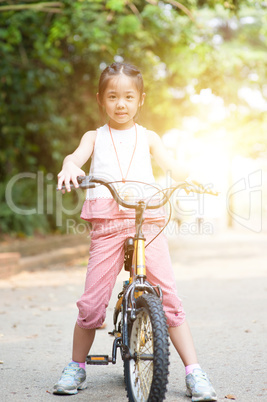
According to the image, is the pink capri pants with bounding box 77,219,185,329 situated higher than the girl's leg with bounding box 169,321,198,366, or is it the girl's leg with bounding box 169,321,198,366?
the pink capri pants with bounding box 77,219,185,329

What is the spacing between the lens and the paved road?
3428 mm

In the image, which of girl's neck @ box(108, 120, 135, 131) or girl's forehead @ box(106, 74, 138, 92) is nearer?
girl's forehead @ box(106, 74, 138, 92)

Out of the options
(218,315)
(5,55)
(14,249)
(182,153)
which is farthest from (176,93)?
(218,315)

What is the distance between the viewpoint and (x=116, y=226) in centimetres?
324

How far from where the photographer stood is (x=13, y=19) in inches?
415

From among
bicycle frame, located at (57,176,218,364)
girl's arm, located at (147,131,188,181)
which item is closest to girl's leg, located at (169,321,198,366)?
bicycle frame, located at (57,176,218,364)

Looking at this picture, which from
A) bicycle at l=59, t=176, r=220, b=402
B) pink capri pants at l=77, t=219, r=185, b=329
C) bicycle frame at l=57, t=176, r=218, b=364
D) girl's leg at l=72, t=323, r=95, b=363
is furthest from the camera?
girl's leg at l=72, t=323, r=95, b=363

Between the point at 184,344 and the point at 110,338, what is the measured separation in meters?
1.78

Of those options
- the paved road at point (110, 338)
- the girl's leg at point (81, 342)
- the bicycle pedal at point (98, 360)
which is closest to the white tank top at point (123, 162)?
the girl's leg at point (81, 342)

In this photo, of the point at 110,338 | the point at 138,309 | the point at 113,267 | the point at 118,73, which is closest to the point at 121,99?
the point at 118,73

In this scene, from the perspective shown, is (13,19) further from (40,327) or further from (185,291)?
(40,327)

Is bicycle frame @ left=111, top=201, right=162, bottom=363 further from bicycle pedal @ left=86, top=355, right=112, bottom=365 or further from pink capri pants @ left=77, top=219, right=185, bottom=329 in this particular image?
→ bicycle pedal @ left=86, top=355, right=112, bottom=365

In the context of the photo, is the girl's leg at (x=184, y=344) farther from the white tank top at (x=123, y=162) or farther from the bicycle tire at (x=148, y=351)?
the white tank top at (x=123, y=162)

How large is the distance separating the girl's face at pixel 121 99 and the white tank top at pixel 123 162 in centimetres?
11
